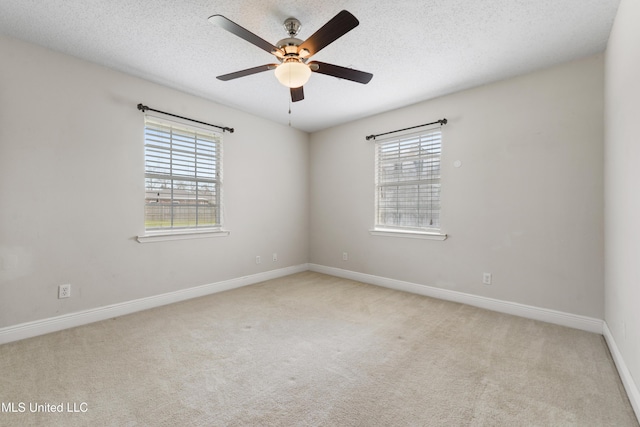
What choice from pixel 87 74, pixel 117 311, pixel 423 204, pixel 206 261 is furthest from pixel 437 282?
pixel 87 74

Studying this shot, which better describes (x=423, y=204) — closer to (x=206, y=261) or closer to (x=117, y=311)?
(x=206, y=261)

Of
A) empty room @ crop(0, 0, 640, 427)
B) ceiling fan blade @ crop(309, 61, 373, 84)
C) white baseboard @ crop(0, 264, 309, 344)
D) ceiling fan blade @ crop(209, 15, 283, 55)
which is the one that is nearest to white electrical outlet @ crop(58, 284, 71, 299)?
empty room @ crop(0, 0, 640, 427)

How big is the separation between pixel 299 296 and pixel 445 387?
6.93ft

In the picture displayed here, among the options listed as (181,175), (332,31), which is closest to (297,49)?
(332,31)

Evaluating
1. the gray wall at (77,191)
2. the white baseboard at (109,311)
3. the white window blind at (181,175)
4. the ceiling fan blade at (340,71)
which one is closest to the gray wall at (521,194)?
the ceiling fan blade at (340,71)

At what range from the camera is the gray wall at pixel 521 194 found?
2605 millimetres

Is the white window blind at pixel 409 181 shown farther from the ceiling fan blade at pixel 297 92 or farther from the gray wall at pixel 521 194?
the ceiling fan blade at pixel 297 92

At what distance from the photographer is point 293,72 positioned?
2006mm

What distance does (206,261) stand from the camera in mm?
3703

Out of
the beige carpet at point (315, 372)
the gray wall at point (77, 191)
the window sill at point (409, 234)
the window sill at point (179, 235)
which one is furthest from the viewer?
the window sill at point (409, 234)

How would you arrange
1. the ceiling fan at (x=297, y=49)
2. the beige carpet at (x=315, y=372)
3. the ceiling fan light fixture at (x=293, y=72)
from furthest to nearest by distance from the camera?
the ceiling fan light fixture at (x=293, y=72) < the ceiling fan at (x=297, y=49) < the beige carpet at (x=315, y=372)

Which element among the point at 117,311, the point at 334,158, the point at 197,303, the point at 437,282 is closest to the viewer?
the point at 117,311

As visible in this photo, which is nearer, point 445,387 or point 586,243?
point 445,387

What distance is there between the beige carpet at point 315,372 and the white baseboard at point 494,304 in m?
0.12
